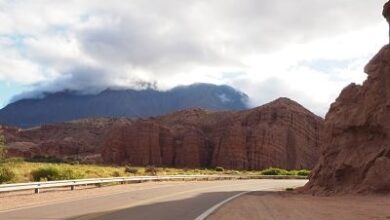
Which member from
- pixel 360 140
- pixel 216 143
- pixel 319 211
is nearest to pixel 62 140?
pixel 216 143

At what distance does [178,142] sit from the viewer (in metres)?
132

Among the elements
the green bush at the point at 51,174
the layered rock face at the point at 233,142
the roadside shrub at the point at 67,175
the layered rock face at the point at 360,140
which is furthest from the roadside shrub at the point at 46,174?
the layered rock face at the point at 233,142

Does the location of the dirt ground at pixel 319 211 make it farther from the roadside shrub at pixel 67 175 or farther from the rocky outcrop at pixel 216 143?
the rocky outcrop at pixel 216 143

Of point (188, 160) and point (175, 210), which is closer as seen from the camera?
point (175, 210)

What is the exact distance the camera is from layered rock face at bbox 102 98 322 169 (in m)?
124

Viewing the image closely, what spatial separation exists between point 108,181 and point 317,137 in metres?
99.9

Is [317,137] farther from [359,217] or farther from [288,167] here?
[359,217]

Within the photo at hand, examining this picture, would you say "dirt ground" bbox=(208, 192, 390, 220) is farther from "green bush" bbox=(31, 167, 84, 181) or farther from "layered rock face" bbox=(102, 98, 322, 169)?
"layered rock face" bbox=(102, 98, 322, 169)

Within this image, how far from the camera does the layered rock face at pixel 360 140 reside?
28.8 m

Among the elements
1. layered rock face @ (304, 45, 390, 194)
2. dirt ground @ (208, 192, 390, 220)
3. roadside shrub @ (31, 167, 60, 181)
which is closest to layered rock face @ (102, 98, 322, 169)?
roadside shrub @ (31, 167, 60, 181)

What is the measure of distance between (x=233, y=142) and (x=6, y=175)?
94.4 m

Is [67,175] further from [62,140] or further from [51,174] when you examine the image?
[62,140]

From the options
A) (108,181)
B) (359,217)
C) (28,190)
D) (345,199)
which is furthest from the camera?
(108,181)

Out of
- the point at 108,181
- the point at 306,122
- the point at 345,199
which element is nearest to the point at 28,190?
the point at 108,181
